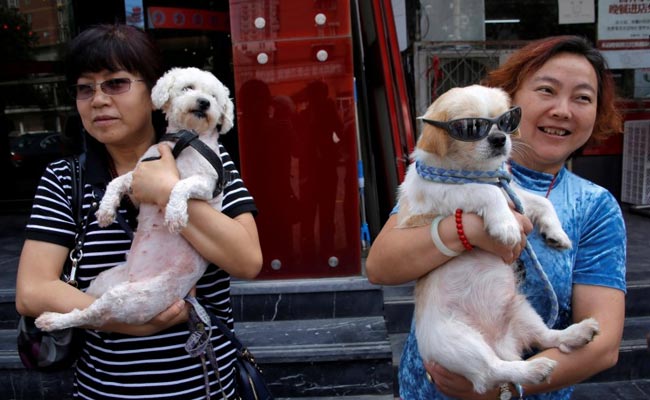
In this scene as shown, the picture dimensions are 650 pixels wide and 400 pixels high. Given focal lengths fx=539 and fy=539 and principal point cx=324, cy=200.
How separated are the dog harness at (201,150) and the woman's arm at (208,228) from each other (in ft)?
0.37

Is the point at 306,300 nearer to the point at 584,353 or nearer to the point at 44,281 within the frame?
the point at 44,281

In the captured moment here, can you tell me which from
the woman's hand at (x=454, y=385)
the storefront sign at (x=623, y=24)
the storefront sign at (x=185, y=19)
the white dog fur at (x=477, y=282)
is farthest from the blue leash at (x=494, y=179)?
the storefront sign at (x=623, y=24)

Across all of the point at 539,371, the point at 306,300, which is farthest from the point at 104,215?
the point at 306,300

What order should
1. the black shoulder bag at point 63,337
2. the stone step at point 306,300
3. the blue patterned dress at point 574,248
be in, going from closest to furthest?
the blue patterned dress at point 574,248 → the black shoulder bag at point 63,337 → the stone step at point 306,300

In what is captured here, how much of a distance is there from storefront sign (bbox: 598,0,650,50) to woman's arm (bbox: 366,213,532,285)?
6.53m

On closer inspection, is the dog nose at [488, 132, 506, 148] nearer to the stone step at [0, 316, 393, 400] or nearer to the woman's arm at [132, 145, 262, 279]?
the woman's arm at [132, 145, 262, 279]

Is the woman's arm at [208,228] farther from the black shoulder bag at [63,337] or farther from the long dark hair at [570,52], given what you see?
the long dark hair at [570,52]

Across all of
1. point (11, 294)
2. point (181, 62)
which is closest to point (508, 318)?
point (11, 294)

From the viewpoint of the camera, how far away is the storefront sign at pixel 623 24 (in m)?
6.84

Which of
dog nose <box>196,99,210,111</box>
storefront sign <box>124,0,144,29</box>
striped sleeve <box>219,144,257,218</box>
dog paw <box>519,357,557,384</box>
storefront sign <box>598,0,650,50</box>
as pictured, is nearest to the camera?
dog paw <box>519,357,557,384</box>

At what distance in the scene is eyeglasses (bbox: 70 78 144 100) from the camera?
5.86 ft

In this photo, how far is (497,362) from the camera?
159cm

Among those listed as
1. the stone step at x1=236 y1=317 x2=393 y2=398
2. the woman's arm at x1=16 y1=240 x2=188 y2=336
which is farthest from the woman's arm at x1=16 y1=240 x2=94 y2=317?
the stone step at x1=236 y1=317 x2=393 y2=398

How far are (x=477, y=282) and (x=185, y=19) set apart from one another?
616cm
